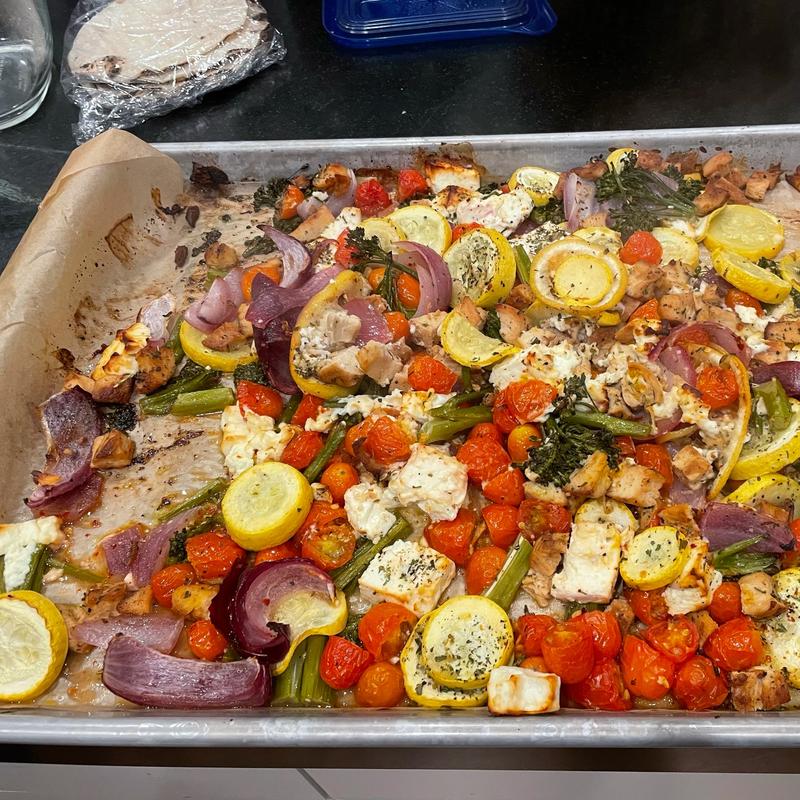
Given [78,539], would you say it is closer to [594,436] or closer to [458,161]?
[594,436]

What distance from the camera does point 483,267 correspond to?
3.10 metres

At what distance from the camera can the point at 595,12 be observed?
513 cm

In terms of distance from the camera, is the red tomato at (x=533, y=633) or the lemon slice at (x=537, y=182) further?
the lemon slice at (x=537, y=182)

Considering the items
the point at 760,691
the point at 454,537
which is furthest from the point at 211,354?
the point at 760,691

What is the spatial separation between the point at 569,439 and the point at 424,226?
138 cm

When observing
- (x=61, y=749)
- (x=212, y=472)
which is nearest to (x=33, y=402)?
(x=212, y=472)

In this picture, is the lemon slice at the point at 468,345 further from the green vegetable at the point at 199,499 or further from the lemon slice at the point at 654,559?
the green vegetable at the point at 199,499

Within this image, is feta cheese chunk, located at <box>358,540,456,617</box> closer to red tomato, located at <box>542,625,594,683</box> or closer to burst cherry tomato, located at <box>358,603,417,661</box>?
burst cherry tomato, located at <box>358,603,417,661</box>

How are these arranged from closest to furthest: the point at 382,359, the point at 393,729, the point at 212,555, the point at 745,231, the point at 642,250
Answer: the point at 393,729, the point at 212,555, the point at 382,359, the point at 642,250, the point at 745,231

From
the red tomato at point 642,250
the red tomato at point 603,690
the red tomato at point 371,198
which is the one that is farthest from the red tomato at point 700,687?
the red tomato at point 371,198

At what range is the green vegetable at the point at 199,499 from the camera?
2.78 metres

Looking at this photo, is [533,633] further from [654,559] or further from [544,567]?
[654,559]

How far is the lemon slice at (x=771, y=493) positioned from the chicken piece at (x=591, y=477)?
1.44 ft

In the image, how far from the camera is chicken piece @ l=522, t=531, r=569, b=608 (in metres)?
2.40
